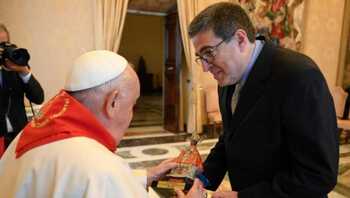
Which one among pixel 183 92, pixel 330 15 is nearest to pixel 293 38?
pixel 330 15

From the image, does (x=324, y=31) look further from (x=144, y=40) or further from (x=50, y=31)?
(x=144, y=40)

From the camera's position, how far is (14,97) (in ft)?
7.27

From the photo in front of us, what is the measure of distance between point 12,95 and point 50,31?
3008 millimetres

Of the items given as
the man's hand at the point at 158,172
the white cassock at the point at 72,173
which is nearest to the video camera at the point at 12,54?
the man's hand at the point at 158,172

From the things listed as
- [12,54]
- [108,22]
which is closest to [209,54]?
[12,54]

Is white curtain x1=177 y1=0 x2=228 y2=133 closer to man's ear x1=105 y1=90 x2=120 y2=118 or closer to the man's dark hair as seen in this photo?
the man's dark hair

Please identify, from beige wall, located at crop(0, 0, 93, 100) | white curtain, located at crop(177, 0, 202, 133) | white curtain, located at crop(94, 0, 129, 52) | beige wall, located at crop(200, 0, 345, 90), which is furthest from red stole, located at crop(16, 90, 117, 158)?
beige wall, located at crop(200, 0, 345, 90)

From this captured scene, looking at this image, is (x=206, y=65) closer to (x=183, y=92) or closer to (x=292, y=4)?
(x=183, y=92)

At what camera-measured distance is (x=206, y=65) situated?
136cm

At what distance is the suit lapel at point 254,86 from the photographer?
1.26 metres

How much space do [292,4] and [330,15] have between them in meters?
1.10

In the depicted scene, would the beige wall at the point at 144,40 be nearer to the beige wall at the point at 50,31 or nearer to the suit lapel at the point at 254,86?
the beige wall at the point at 50,31

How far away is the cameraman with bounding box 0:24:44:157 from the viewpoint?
2.13m

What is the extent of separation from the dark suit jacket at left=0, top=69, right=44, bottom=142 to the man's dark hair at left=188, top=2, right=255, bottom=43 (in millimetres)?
1520
